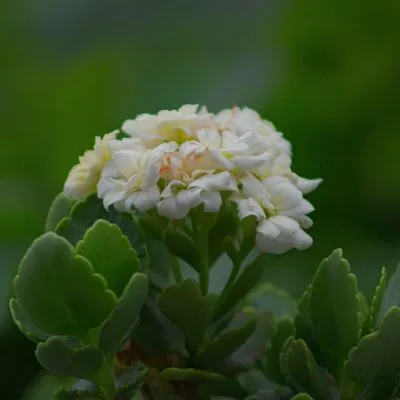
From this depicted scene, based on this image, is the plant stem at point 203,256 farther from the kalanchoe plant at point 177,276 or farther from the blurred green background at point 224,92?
the blurred green background at point 224,92

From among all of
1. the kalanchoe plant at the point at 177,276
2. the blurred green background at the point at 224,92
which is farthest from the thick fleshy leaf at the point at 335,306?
the blurred green background at the point at 224,92

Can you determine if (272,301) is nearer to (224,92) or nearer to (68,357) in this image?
(68,357)

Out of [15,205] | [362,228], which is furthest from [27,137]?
[362,228]

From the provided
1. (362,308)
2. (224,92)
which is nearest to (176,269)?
(362,308)

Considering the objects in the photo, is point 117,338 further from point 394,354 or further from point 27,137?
point 27,137

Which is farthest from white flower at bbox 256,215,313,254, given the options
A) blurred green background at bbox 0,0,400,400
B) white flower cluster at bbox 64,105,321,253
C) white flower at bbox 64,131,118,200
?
blurred green background at bbox 0,0,400,400

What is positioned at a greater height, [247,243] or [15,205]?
[247,243]
